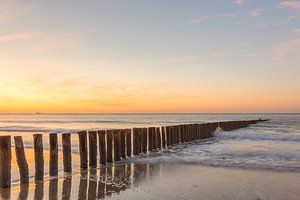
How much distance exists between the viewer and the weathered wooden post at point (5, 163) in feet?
32.1

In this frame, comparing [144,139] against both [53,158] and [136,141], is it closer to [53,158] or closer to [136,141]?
[136,141]

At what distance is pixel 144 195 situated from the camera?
8766 millimetres

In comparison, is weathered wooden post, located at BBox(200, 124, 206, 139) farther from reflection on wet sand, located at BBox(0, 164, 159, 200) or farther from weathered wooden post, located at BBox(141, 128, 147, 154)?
reflection on wet sand, located at BBox(0, 164, 159, 200)

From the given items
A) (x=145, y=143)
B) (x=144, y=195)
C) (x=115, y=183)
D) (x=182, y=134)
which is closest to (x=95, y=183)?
(x=115, y=183)

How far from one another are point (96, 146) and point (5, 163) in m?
4.47

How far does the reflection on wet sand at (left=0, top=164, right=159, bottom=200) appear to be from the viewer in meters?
8.80

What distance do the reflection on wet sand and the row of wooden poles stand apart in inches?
20.3

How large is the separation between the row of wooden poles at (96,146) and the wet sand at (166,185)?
579 millimetres

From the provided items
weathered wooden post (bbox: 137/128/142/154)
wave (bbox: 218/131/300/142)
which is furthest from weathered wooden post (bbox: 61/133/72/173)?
wave (bbox: 218/131/300/142)

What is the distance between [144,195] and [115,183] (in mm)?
1730

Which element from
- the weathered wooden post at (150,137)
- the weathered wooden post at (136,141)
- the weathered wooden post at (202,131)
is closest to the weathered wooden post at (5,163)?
the weathered wooden post at (136,141)

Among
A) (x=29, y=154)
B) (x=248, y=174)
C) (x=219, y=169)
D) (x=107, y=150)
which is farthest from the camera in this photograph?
(x=29, y=154)

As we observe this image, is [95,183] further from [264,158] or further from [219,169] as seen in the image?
[264,158]

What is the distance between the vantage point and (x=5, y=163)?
999cm
